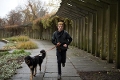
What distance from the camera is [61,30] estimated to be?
5422mm

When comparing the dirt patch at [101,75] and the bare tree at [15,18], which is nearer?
the dirt patch at [101,75]

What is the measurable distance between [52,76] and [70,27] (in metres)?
12.4

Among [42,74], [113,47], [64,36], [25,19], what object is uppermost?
[25,19]

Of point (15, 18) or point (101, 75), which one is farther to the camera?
point (15, 18)

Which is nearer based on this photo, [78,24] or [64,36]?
[64,36]

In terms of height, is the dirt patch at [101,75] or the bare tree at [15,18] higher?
the bare tree at [15,18]

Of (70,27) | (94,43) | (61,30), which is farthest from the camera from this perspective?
(70,27)

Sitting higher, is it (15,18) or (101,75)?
(15,18)

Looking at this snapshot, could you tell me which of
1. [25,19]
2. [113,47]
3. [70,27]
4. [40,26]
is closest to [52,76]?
[113,47]

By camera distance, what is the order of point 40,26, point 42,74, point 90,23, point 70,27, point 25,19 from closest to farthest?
1. point 42,74
2. point 90,23
3. point 70,27
4. point 40,26
5. point 25,19

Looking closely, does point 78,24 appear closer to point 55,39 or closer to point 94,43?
point 94,43

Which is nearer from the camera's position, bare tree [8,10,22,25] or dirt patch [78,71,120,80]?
dirt patch [78,71,120,80]

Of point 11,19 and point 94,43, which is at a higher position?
point 11,19

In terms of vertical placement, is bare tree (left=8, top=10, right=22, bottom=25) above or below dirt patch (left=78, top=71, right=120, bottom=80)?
above
